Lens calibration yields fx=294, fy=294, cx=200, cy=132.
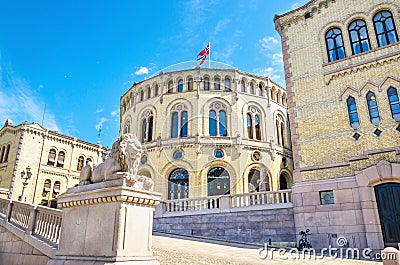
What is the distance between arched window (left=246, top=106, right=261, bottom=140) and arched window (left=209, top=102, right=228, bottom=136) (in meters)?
2.69

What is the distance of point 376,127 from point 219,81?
62.3ft

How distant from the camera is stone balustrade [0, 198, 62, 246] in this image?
24.6 ft

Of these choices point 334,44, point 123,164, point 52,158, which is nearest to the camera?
point 123,164

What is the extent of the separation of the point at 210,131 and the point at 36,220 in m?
21.9

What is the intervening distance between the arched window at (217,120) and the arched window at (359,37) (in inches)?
616

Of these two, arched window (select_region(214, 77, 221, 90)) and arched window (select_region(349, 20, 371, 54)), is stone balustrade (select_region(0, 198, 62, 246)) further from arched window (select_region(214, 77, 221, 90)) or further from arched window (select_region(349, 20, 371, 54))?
arched window (select_region(214, 77, 221, 90))

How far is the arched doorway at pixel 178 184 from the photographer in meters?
27.6

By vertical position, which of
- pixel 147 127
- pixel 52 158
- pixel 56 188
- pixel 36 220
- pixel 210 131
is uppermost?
pixel 147 127

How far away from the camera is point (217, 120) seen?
29.9 m

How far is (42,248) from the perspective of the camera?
23.7 ft

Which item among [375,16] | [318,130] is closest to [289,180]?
[318,130]

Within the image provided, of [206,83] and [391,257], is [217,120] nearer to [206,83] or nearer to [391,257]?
[206,83]

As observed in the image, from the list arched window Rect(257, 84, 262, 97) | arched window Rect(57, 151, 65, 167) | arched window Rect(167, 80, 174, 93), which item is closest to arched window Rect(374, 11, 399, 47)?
arched window Rect(257, 84, 262, 97)

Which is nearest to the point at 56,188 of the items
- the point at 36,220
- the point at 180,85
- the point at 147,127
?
the point at 147,127
